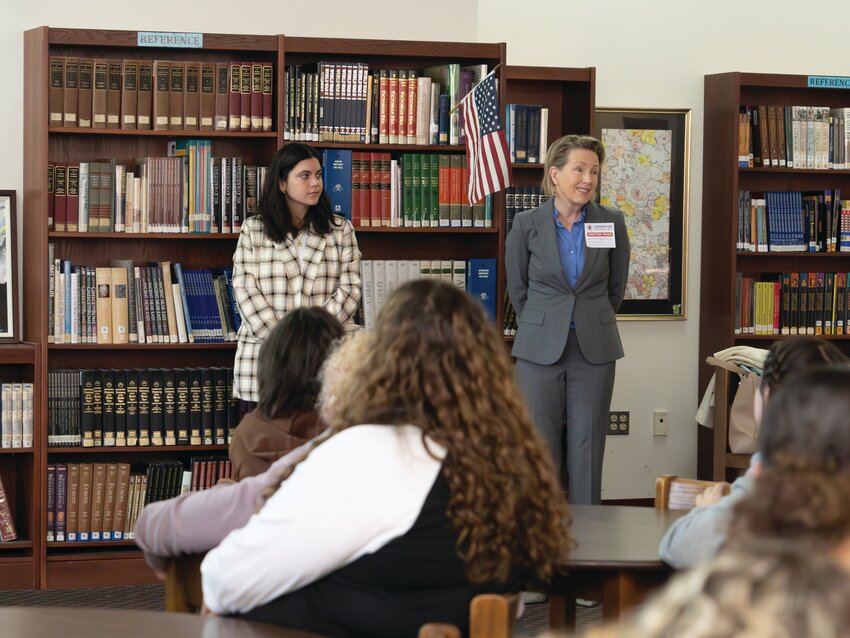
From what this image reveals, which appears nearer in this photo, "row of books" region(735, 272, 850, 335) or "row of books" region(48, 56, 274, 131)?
"row of books" region(48, 56, 274, 131)

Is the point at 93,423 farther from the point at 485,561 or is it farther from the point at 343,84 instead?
the point at 485,561

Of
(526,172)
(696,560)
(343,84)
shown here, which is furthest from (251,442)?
(526,172)

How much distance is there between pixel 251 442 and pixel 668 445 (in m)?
3.85

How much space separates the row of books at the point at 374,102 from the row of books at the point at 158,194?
12.3 inches

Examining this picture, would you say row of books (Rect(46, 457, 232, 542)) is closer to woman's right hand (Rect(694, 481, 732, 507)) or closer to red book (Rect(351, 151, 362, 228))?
red book (Rect(351, 151, 362, 228))

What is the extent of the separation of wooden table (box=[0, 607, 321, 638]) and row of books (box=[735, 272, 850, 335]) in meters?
4.44

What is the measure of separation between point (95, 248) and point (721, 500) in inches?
132

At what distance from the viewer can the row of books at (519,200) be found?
518cm

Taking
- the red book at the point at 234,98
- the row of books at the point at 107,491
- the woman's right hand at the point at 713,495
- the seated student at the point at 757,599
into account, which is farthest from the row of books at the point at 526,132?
the seated student at the point at 757,599

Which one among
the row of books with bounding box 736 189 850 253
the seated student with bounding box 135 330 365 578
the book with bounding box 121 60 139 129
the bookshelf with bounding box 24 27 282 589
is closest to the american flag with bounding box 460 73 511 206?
the bookshelf with bounding box 24 27 282 589

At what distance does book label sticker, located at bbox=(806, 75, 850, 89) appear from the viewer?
224 inches

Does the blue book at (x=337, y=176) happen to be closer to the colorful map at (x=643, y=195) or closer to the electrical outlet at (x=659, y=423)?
the colorful map at (x=643, y=195)

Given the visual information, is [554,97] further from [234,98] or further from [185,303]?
[185,303]

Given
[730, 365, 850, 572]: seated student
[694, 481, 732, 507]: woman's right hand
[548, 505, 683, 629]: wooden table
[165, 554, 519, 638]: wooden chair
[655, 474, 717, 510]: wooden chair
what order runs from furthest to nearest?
[655, 474, 717, 510]: wooden chair
[694, 481, 732, 507]: woman's right hand
[548, 505, 683, 629]: wooden table
[165, 554, 519, 638]: wooden chair
[730, 365, 850, 572]: seated student
